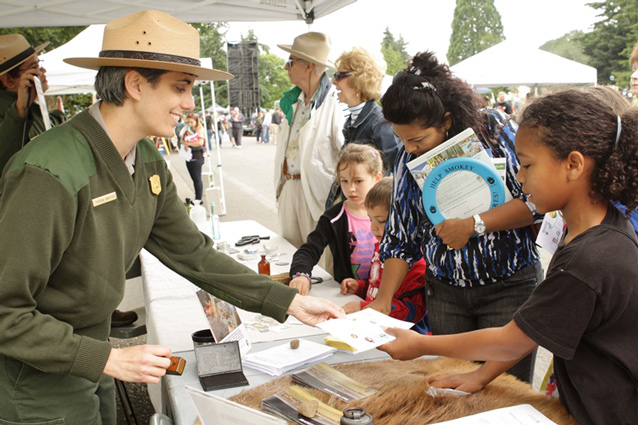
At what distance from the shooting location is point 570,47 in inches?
2414

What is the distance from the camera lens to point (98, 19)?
5.73 metres

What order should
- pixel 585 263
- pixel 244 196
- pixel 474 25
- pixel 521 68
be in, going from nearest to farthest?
pixel 585 263 → pixel 244 196 → pixel 521 68 → pixel 474 25

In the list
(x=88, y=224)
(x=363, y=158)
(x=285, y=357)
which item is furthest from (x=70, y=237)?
(x=363, y=158)

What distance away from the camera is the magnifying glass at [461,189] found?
2186mm

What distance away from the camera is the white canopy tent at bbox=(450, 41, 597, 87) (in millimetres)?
13820

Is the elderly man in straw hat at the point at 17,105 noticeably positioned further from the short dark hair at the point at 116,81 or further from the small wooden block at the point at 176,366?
the small wooden block at the point at 176,366

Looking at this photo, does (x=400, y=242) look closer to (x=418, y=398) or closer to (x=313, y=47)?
(x=418, y=398)

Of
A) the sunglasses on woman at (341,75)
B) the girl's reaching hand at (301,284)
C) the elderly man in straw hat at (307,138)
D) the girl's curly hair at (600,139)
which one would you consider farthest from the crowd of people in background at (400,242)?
the elderly man in straw hat at (307,138)

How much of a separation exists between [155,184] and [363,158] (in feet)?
5.63

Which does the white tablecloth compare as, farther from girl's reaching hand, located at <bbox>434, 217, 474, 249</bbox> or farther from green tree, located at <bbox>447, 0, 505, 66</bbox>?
green tree, located at <bbox>447, 0, 505, 66</bbox>

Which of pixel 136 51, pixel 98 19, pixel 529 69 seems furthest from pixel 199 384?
pixel 529 69

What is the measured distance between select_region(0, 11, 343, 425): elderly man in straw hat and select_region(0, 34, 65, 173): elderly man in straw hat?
225cm

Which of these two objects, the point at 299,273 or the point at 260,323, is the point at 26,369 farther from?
the point at 299,273

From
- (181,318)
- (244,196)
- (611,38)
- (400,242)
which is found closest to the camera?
(400,242)
